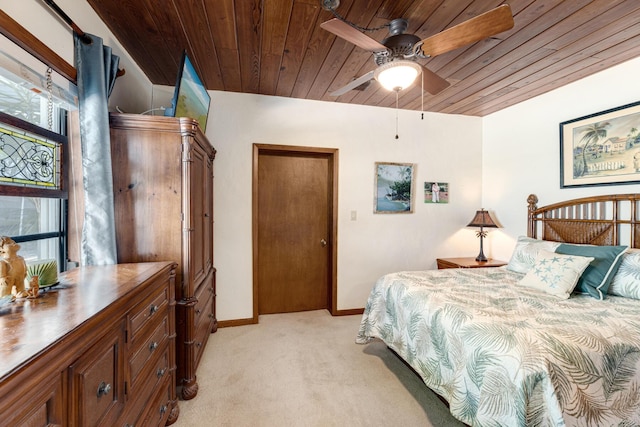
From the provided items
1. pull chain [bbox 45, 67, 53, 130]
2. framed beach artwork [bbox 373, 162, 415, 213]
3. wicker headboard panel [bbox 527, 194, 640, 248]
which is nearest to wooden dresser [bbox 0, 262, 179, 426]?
pull chain [bbox 45, 67, 53, 130]

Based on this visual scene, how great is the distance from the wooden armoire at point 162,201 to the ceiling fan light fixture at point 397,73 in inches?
49.1

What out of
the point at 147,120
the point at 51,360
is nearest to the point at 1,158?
the point at 147,120

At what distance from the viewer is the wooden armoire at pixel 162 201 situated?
1.81 meters

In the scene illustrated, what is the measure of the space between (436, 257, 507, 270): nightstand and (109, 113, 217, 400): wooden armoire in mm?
2838

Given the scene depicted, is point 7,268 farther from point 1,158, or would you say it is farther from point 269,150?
point 269,150

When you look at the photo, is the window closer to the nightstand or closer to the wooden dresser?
the wooden dresser

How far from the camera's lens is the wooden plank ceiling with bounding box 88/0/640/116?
69.2 inches

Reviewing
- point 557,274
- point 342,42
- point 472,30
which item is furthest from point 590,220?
point 342,42

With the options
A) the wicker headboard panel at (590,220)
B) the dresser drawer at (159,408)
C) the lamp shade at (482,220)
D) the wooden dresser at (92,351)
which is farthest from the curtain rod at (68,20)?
the wicker headboard panel at (590,220)

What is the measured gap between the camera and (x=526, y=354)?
1262 mm

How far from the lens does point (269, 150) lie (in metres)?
3.29

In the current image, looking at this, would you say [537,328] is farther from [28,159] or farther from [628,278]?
[28,159]

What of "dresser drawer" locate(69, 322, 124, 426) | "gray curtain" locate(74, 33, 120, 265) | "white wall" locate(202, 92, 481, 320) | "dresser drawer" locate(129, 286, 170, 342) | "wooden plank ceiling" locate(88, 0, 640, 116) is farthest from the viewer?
"white wall" locate(202, 92, 481, 320)

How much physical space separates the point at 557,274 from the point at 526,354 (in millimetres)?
1223
